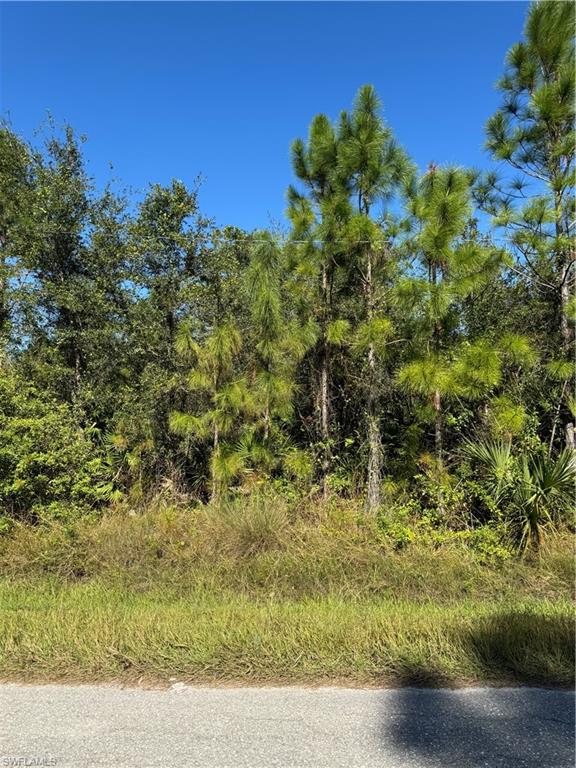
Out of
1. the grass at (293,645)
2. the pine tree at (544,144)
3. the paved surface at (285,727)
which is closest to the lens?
the paved surface at (285,727)

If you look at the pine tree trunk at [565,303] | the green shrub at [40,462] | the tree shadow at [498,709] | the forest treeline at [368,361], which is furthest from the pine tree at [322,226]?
the tree shadow at [498,709]

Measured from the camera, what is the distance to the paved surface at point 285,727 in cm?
263

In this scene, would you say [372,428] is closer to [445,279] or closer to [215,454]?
[445,279]

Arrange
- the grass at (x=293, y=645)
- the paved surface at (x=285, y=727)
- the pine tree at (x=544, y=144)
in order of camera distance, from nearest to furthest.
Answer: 1. the paved surface at (x=285, y=727)
2. the grass at (x=293, y=645)
3. the pine tree at (x=544, y=144)

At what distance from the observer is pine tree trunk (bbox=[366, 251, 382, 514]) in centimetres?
782

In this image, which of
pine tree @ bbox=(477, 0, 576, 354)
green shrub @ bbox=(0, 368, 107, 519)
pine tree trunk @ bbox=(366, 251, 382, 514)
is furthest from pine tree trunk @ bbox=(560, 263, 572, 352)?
green shrub @ bbox=(0, 368, 107, 519)

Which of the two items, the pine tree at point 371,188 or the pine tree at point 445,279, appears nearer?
the pine tree at point 445,279

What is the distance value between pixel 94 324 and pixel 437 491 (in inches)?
304

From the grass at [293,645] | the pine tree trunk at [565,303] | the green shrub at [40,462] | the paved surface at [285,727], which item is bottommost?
the paved surface at [285,727]

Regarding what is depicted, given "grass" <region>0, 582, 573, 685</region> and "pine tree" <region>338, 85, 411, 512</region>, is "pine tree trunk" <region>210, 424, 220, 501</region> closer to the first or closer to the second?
"pine tree" <region>338, 85, 411, 512</region>

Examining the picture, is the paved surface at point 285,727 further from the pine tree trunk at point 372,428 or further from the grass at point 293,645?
the pine tree trunk at point 372,428

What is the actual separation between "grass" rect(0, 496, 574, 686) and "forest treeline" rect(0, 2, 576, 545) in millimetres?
974

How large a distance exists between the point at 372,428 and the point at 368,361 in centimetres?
104

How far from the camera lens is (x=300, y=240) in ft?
27.0
